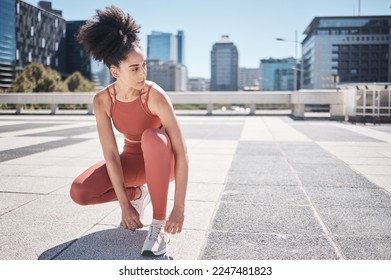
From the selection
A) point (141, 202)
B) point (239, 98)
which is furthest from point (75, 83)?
point (141, 202)

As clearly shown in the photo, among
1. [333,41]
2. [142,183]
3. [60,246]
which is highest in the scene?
[333,41]

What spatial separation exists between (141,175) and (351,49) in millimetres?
118450

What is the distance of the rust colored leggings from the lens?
2.49m

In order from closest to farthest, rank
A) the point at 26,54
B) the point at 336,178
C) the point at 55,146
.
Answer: the point at 336,178
the point at 55,146
the point at 26,54

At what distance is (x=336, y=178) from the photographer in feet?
17.2

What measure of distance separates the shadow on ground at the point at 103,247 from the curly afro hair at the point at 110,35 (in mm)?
1246

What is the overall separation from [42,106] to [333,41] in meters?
96.7

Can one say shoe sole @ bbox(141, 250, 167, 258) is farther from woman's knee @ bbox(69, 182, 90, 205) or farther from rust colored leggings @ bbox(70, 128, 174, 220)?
woman's knee @ bbox(69, 182, 90, 205)

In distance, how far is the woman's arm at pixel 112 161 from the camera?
2580 millimetres

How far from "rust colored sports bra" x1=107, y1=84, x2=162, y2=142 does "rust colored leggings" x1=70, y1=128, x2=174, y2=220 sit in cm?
16

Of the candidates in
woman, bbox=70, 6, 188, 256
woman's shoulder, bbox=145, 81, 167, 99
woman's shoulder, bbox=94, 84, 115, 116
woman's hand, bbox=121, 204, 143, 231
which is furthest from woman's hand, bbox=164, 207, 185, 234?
woman's shoulder, bbox=94, 84, 115, 116

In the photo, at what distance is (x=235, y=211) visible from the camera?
3.65m
